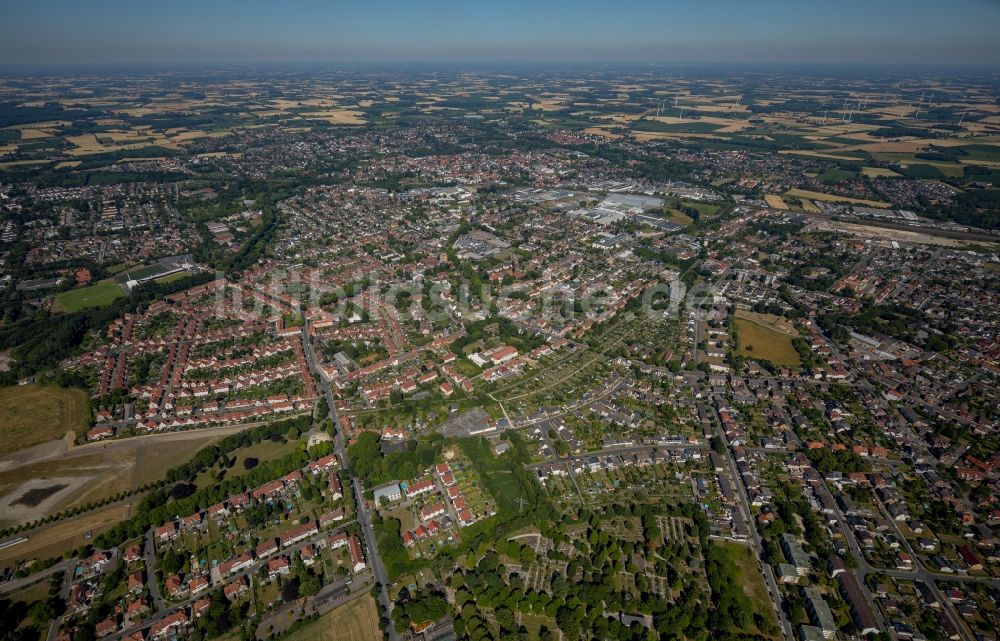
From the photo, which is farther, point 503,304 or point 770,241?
point 770,241

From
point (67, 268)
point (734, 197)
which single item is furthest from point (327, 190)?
point (734, 197)

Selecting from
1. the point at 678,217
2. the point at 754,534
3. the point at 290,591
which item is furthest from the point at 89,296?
the point at 678,217

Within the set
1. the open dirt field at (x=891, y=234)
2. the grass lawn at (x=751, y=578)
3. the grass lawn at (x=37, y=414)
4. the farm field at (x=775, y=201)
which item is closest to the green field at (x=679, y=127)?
the farm field at (x=775, y=201)

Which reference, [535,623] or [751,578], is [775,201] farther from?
[535,623]

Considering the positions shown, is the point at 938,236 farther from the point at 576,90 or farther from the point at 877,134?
the point at 576,90

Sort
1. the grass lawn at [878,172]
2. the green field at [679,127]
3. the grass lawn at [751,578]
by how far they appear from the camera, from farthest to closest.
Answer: the green field at [679,127] < the grass lawn at [878,172] < the grass lawn at [751,578]

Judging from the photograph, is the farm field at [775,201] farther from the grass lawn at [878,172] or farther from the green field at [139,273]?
the green field at [139,273]
